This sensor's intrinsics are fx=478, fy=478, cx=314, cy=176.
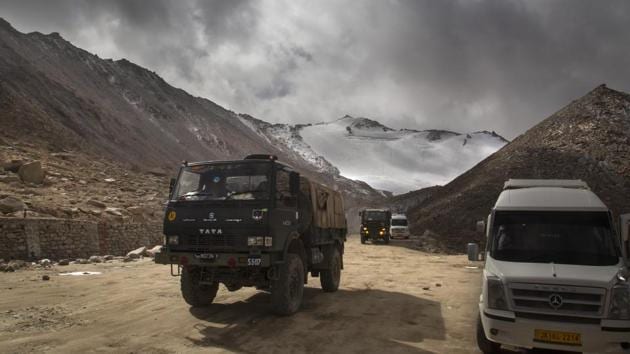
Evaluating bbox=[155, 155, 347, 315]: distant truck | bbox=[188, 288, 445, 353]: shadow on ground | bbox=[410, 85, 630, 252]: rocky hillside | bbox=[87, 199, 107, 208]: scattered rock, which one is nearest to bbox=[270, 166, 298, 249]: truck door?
bbox=[155, 155, 347, 315]: distant truck

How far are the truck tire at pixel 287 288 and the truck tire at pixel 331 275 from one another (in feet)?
9.32

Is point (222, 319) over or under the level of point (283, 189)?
under

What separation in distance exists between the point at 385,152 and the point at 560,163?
13790 cm

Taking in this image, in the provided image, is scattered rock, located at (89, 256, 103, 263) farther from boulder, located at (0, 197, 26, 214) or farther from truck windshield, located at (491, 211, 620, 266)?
truck windshield, located at (491, 211, 620, 266)

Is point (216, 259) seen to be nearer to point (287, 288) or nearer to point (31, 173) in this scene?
point (287, 288)

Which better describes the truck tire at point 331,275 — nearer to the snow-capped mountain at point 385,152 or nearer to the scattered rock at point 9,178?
the scattered rock at point 9,178

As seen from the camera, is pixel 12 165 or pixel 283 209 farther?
pixel 12 165

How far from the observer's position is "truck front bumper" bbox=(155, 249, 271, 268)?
855 cm

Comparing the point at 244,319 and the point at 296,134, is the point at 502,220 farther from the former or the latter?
the point at 296,134

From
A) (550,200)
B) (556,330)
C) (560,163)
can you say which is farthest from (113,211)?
(560,163)

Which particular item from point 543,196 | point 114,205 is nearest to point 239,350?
point 543,196

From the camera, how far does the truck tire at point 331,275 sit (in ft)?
41.0

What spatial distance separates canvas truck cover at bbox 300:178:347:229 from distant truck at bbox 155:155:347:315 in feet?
2.91

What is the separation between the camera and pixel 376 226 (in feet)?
123
